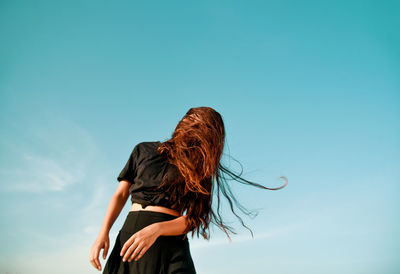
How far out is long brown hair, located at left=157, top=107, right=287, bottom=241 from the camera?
3004 mm

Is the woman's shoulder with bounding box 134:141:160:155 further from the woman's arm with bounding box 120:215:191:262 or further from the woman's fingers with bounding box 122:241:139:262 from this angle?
the woman's fingers with bounding box 122:241:139:262

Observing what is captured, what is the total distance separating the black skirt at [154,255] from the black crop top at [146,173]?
133 millimetres

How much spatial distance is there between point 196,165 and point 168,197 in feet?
1.48

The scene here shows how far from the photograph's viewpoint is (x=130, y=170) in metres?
3.24

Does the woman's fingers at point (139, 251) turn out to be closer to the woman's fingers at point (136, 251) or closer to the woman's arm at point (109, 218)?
the woman's fingers at point (136, 251)

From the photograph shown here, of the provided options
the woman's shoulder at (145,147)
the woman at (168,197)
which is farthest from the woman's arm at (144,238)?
the woman's shoulder at (145,147)

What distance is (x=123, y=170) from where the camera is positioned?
322cm

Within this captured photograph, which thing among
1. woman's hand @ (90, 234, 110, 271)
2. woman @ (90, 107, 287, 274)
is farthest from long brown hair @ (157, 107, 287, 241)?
woman's hand @ (90, 234, 110, 271)

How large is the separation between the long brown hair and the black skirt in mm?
172

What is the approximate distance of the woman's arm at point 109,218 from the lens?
2619 millimetres

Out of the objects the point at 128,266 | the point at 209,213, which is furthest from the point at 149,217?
the point at 209,213

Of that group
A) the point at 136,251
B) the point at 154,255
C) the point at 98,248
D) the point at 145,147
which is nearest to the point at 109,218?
the point at 98,248

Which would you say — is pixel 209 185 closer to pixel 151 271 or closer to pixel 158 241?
pixel 158 241

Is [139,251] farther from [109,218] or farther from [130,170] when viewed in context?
[130,170]
